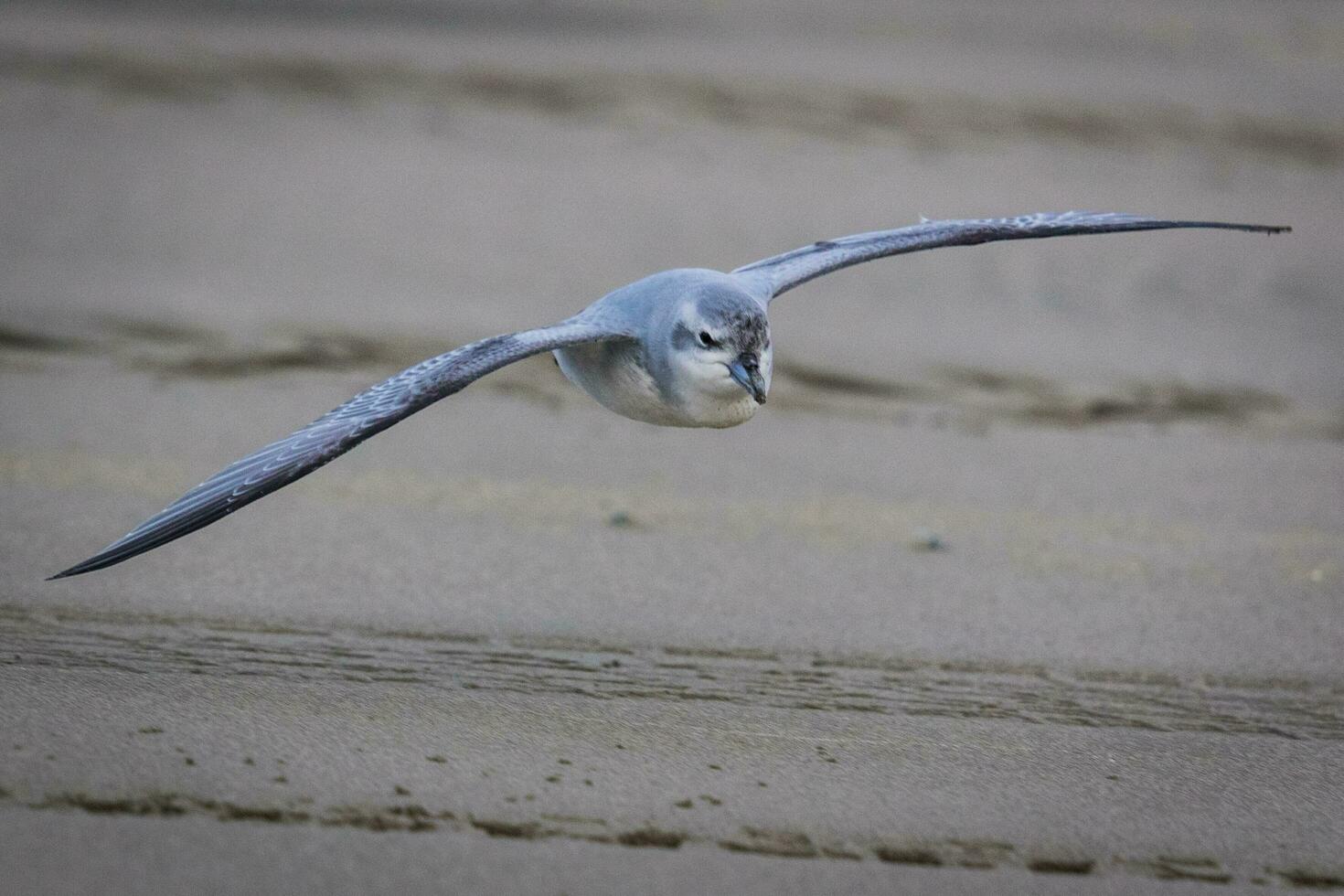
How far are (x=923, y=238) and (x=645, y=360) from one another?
106cm

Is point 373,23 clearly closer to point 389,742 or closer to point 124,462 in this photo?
point 124,462

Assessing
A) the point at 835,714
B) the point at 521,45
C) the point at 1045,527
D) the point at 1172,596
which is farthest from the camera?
the point at 521,45

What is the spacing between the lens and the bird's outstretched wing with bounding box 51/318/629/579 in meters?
4.06

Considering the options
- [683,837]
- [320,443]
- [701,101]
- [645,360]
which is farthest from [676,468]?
[701,101]

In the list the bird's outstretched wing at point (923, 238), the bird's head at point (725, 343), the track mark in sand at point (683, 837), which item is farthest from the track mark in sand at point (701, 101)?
the track mark in sand at point (683, 837)

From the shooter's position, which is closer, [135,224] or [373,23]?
[135,224]

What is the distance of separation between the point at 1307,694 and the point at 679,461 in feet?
7.98

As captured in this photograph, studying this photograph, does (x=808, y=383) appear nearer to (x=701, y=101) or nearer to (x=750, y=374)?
(x=750, y=374)

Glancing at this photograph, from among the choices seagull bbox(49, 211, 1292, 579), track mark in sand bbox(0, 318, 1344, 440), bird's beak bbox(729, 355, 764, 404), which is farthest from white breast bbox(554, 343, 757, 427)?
track mark in sand bbox(0, 318, 1344, 440)

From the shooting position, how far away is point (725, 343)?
180 inches

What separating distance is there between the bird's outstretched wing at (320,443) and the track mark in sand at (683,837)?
1.81 feet

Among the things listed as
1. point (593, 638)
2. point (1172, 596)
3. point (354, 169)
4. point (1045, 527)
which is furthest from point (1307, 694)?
point (354, 169)

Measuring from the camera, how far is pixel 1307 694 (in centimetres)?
490

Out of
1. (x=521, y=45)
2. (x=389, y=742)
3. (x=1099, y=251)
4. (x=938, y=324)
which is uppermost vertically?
(x=521, y=45)
